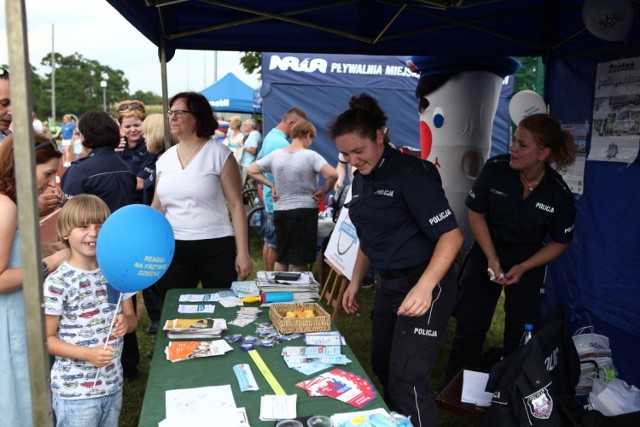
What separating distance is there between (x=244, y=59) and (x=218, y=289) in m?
10.4

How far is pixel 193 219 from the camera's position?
8.75ft

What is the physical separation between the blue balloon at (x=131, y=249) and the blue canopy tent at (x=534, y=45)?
1445 millimetres

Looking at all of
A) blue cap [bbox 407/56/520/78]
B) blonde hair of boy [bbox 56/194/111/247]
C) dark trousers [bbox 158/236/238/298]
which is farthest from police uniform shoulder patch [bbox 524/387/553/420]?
blue cap [bbox 407/56/520/78]

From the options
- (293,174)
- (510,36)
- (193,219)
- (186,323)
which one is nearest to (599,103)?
(510,36)

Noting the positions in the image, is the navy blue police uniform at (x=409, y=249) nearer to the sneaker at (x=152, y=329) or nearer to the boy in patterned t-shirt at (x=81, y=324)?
the boy in patterned t-shirt at (x=81, y=324)

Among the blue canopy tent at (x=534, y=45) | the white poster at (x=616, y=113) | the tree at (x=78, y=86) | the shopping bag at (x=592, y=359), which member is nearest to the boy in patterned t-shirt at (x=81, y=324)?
the blue canopy tent at (x=534, y=45)

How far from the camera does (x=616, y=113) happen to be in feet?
10.2

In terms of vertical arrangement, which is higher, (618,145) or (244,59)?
(244,59)

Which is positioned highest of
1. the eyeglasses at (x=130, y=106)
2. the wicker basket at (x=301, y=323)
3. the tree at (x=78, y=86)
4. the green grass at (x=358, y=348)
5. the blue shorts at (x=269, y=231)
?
the tree at (x=78, y=86)

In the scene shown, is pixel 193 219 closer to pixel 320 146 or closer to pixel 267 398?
pixel 267 398

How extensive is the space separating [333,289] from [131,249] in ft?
9.78

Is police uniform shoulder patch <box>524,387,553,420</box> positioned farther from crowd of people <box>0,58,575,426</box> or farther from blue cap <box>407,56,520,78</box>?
blue cap <box>407,56,520,78</box>

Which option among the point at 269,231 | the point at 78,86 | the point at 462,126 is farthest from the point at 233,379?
the point at 78,86

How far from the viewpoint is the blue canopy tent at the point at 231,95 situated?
473 inches
